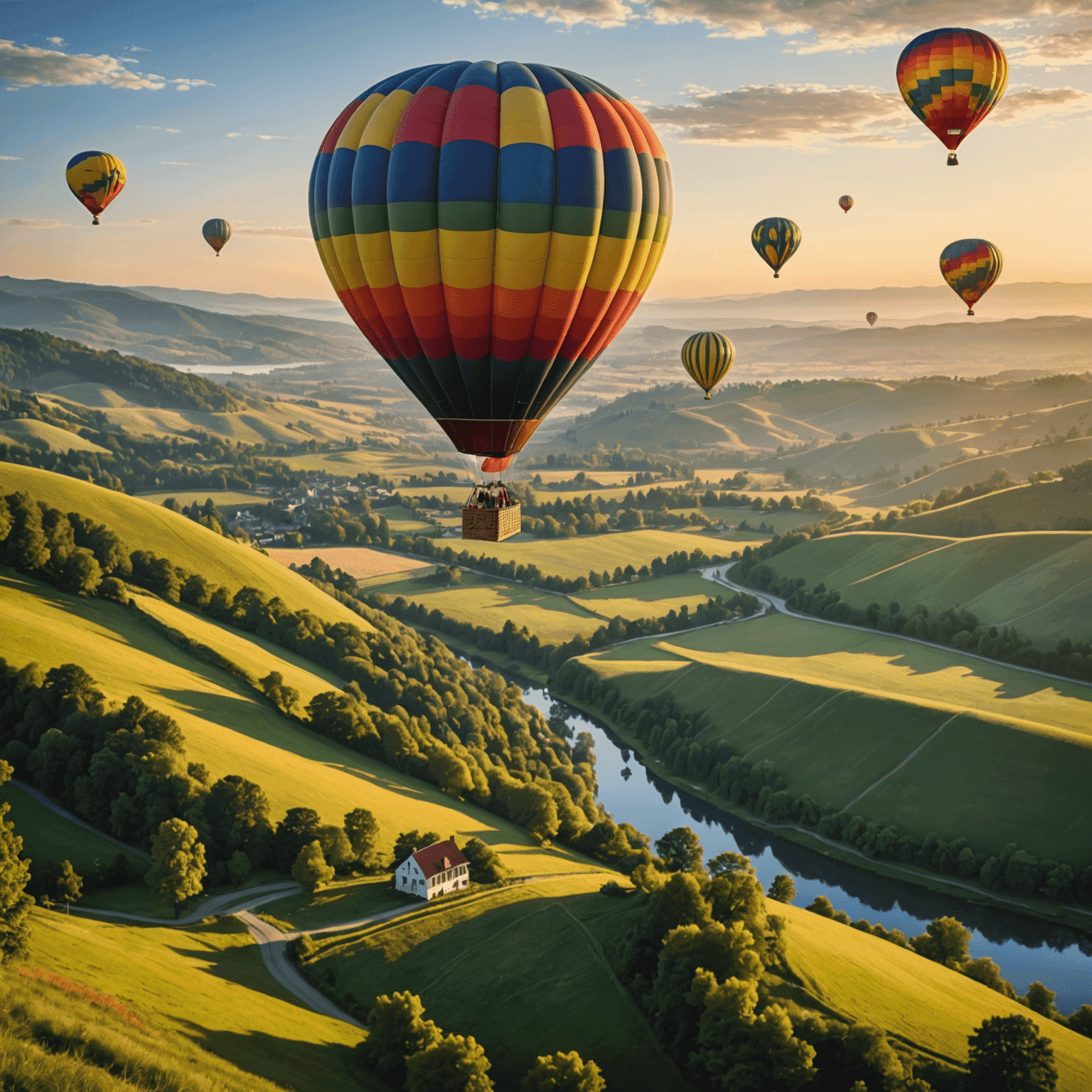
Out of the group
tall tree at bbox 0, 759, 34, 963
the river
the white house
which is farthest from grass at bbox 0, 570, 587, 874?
tall tree at bbox 0, 759, 34, 963

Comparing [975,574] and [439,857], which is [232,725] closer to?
[439,857]

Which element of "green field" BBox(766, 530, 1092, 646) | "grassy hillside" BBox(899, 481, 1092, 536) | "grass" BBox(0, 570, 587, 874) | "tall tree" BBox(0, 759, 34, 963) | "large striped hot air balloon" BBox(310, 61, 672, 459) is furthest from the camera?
"grassy hillside" BBox(899, 481, 1092, 536)

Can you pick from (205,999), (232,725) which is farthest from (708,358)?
(205,999)

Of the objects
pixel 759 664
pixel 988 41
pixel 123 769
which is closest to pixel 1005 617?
pixel 759 664

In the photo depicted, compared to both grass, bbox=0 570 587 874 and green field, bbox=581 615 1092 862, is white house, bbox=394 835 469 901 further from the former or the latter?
green field, bbox=581 615 1092 862

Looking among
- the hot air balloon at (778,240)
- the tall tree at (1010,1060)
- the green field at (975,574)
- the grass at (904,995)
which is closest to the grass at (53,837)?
the grass at (904,995)

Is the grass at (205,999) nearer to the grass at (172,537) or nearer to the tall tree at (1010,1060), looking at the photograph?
the tall tree at (1010,1060)
